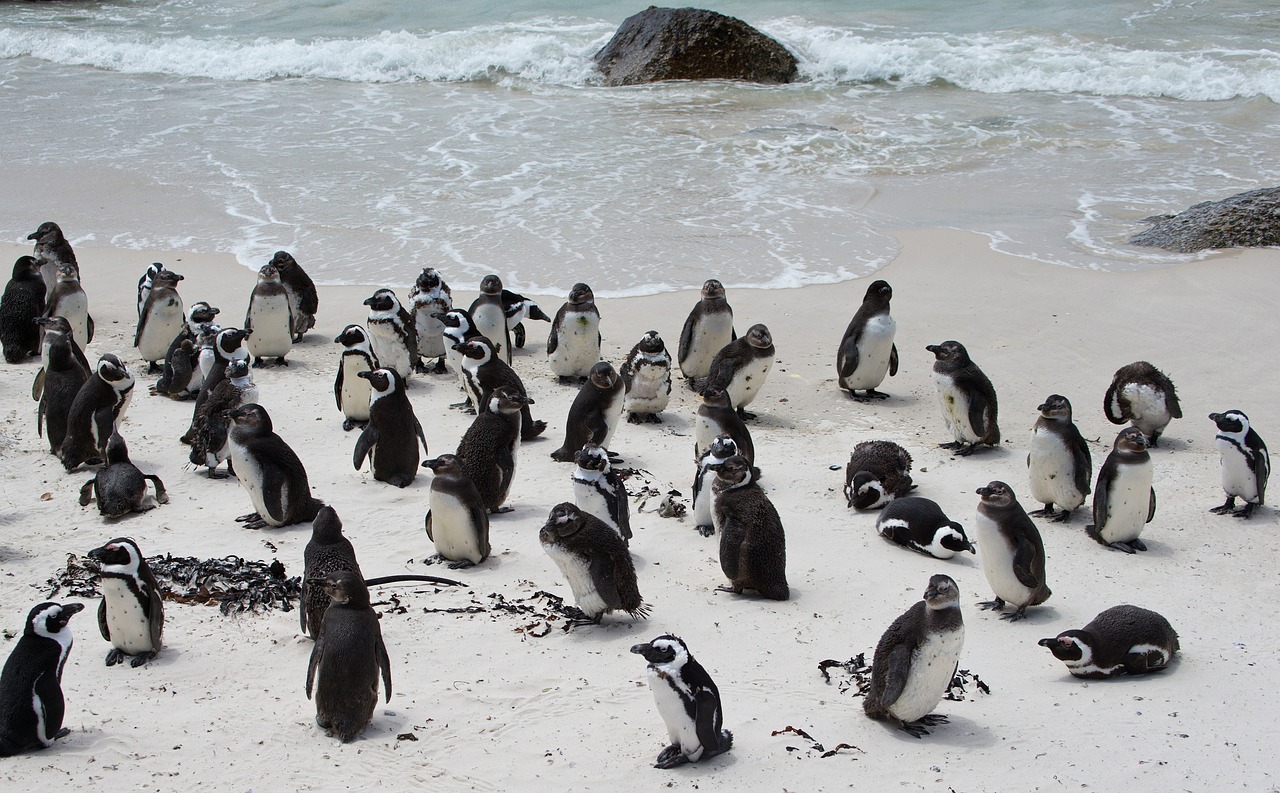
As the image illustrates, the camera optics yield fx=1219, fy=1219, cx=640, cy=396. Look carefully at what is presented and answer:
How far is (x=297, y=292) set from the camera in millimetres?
11328

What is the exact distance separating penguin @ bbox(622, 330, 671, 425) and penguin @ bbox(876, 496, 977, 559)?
8.53 ft

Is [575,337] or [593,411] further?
[575,337]

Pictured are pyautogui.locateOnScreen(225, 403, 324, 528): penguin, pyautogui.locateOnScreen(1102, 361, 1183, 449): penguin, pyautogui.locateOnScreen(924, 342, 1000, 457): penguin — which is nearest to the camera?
pyautogui.locateOnScreen(225, 403, 324, 528): penguin

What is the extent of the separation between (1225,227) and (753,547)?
9.56 m

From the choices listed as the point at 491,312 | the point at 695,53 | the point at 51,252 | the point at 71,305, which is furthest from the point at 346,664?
the point at 695,53

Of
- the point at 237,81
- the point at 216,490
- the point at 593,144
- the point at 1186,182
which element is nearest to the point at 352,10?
the point at 237,81

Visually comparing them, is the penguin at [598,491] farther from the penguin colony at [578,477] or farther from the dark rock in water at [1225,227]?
the dark rock in water at [1225,227]

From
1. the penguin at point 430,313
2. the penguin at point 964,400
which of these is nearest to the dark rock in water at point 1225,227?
the penguin at point 964,400

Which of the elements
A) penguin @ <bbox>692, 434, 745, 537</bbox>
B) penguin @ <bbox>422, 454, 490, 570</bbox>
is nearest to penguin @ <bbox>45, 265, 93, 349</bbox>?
penguin @ <bbox>422, 454, 490, 570</bbox>

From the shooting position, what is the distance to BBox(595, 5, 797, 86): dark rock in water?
23.9m

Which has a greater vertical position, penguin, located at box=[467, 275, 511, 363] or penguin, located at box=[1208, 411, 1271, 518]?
penguin, located at box=[467, 275, 511, 363]

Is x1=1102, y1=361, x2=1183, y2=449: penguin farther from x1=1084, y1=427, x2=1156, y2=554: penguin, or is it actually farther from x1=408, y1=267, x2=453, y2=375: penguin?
x1=408, y1=267, x2=453, y2=375: penguin

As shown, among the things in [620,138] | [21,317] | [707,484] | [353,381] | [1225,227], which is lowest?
[707,484]

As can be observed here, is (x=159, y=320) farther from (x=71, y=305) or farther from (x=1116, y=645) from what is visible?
(x=1116, y=645)
